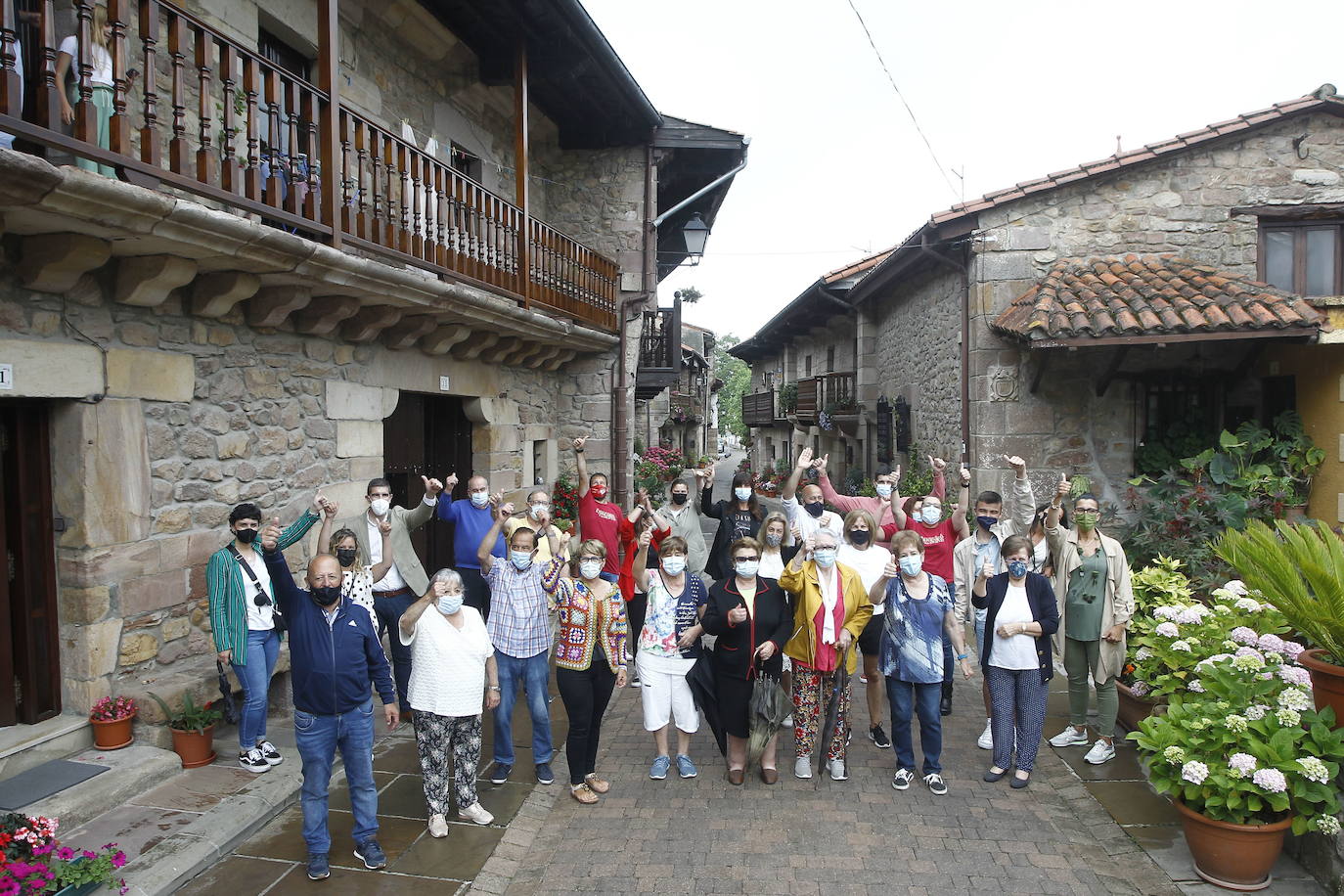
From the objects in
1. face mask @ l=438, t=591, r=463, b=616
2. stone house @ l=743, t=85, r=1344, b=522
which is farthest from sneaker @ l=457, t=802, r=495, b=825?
stone house @ l=743, t=85, r=1344, b=522

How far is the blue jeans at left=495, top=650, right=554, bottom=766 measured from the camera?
489 cm

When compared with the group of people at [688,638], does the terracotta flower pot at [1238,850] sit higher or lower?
lower

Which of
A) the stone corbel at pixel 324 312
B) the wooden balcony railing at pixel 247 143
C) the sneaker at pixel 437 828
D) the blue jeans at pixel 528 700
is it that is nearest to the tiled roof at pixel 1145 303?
the wooden balcony railing at pixel 247 143

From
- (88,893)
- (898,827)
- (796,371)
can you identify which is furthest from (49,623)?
(796,371)

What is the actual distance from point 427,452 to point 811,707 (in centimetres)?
523

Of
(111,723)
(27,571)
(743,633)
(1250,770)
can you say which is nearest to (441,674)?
(743,633)

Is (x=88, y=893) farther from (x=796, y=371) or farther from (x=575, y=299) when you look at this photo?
(x=796, y=371)

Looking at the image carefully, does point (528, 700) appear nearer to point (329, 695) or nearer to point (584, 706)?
point (584, 706)

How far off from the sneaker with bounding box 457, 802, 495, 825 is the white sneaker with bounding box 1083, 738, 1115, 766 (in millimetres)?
3819

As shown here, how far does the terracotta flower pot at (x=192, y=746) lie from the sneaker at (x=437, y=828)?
1.49 metres

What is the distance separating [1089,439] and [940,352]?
8.04ft

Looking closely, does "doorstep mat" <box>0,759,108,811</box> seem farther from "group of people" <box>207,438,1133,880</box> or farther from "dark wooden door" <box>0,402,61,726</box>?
"group of people" <box>207,438,1133,880</box>

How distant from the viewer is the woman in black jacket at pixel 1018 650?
4.84 meters

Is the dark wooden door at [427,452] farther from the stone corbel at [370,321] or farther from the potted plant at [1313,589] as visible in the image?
the potted plant at [1313,589]
